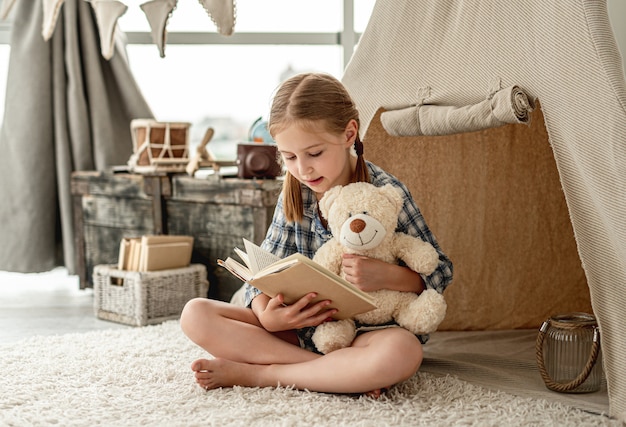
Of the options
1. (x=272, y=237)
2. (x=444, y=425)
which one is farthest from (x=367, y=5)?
(x=444, y=425)

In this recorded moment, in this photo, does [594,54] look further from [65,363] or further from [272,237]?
[65,363]

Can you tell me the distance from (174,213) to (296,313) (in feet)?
3.73

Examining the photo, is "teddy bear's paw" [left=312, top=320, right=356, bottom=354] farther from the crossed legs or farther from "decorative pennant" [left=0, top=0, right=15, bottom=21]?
"decorative pennant" [left=0, top=0, right=15, bottom=21]

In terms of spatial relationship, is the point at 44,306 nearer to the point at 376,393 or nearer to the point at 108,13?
the point at 108,13

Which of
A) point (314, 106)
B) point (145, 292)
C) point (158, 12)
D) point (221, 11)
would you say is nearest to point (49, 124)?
point (145, 292)

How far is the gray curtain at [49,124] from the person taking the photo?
279 cm

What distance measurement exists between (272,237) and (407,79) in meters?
0.47

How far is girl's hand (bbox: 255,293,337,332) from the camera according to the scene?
1398 millimetres

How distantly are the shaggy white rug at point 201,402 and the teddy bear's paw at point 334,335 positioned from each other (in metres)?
0.09

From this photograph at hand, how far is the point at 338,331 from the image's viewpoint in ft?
4.76

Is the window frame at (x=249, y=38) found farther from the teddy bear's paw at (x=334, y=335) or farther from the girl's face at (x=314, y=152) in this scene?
the teddy bear's paw at (x=334, y=335)

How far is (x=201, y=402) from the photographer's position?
1.41m

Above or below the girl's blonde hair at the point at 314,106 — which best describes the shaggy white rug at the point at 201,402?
below

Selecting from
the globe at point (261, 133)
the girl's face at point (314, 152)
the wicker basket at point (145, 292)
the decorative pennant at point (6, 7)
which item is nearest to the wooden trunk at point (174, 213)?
the wicker basket at point (145, 292)
